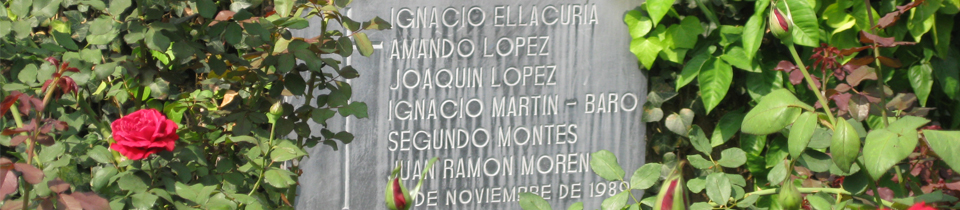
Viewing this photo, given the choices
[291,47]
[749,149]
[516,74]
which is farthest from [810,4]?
[291,47]

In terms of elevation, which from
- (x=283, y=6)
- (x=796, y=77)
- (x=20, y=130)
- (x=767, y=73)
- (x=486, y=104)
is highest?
(x=283, y=6)

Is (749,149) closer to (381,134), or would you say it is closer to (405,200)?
(381,134)

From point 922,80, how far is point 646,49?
76 cm

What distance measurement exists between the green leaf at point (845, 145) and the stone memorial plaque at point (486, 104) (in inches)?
A: 46.5

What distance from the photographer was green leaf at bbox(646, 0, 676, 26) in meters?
1.88

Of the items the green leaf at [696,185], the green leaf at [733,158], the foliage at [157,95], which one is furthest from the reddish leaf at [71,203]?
the green leaf at [733,158]

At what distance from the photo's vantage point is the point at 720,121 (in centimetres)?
209

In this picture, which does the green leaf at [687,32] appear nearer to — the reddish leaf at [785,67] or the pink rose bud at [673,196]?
the reddish leaf at [785,67]

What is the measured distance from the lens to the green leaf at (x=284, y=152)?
3.82ft

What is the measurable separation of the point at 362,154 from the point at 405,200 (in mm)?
1369

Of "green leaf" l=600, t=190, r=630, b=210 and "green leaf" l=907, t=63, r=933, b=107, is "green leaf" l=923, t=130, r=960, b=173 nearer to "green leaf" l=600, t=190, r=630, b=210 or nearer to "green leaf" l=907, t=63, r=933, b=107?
"green leaf" l=600, t=190, r=630, b=210

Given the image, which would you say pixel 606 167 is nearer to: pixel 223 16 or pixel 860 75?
pixel 860 75

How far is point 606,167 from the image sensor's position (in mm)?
1143

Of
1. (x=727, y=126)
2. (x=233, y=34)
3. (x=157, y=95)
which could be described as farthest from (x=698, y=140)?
(x=157, y=95)
